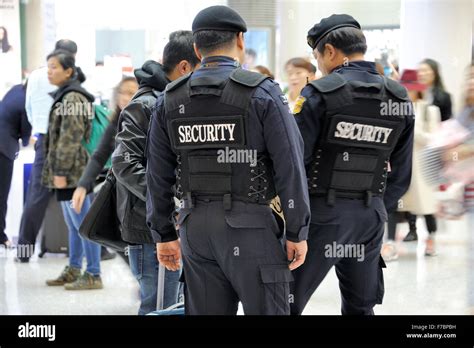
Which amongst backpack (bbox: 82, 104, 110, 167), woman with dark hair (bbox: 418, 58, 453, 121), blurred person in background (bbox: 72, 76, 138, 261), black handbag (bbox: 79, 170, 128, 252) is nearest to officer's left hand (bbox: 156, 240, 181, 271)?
black handbag (bbox: 79, 170, 128, 252)

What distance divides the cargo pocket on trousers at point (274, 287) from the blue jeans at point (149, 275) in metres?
0.85

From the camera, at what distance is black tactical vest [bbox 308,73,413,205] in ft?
9.80

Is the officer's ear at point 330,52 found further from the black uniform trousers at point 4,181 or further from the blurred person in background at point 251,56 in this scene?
the blurred person in background at point 251,56

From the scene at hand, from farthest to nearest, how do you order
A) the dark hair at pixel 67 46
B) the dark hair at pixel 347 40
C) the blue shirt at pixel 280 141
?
the dark hair at pixel 67 46 → the dark hair at pixel 347 40 → the blue shirt at pixel 280 141

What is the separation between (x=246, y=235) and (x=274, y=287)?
213mm

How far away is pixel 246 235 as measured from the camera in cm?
258

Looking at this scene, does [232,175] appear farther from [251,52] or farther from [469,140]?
[251,52]

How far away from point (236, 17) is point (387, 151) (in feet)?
3.05

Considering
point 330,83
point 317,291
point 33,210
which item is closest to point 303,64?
point 317,291

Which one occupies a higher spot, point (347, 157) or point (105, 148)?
point (347, 157)

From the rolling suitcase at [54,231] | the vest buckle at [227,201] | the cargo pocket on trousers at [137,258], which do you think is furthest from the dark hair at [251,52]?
the vest buckle at [227,201]

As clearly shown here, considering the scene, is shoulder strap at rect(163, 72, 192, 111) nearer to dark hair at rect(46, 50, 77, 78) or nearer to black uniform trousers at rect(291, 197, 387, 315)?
black uniform trousers at rect(291, 197, 387, 315)

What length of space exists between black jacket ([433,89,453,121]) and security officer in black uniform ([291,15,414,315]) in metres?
2.96

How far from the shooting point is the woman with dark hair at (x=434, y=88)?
5938 mm
